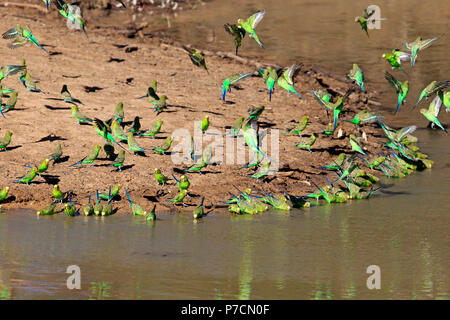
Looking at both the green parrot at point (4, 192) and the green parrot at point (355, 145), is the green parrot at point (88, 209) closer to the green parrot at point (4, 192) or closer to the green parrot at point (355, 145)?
the green parrot at point (4, 192)

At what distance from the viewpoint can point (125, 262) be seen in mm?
5961

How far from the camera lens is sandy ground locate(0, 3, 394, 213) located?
7625mm

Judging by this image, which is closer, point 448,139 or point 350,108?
point 448,139

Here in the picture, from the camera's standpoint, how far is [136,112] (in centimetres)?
945

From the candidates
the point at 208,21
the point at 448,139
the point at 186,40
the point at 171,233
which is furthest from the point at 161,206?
the point at 208,21

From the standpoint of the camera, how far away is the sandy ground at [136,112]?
7625 millimetres

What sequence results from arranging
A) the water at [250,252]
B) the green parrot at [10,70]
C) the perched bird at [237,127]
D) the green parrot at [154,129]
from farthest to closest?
1. the green parrot at [10,70]
2. the perched bird at [237,127]
3. the green parrot at [154,129]
4. the water at [250,252]

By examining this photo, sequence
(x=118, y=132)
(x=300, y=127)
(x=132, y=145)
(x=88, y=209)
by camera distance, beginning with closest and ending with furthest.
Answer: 1. (x=88, y=209)
2. (x=132, y=145)
3. (x=118, y=132)
4. (x=300, y=127)

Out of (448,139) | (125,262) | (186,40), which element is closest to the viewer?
(125,262)

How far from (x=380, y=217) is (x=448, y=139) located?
3036 millimetres

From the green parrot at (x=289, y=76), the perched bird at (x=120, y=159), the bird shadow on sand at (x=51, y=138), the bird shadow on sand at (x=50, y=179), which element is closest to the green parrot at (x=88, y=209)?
the bird shadow on sand at (x=50, y=179)

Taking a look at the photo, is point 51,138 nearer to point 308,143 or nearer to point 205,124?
point 205,124

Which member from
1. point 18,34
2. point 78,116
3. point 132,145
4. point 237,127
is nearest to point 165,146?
point 132,145
